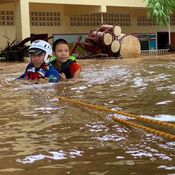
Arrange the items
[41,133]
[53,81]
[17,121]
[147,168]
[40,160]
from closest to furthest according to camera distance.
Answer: [147,168], [40,160], [41,133], [17,121], [53,81]

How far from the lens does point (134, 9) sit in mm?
30578

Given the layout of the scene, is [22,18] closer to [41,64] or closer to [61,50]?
[61,50]

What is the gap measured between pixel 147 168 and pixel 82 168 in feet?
1.20

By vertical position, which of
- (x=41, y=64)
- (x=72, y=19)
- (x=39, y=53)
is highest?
(x=72, y=19)

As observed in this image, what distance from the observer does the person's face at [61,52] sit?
809cm

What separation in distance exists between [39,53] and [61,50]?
0.44 metres

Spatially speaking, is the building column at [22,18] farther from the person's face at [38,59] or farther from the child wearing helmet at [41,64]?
the person's face at [38,59]

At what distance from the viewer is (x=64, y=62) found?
8320mm

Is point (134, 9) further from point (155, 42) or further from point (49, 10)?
point (49, 10)

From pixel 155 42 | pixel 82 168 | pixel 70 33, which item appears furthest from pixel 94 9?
pixel 82 168

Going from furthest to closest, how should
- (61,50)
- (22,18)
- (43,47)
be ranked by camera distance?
(22,18) < (61,50) < (43,47)

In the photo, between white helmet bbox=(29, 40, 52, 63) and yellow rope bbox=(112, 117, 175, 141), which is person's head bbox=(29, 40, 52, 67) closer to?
white helmet bbox=(29, 40, 52, 63)

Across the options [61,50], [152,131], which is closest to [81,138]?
[152,131]

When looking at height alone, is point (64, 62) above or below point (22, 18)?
below
